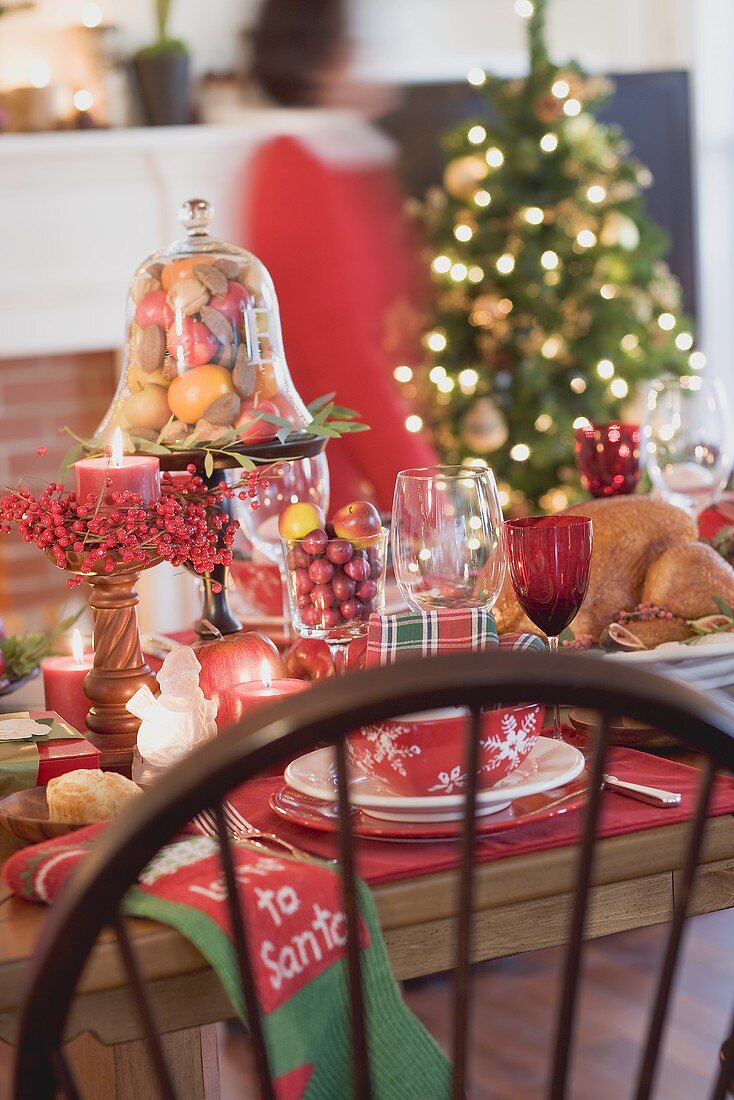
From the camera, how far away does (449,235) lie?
11.8 feet

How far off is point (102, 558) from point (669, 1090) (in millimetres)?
1349

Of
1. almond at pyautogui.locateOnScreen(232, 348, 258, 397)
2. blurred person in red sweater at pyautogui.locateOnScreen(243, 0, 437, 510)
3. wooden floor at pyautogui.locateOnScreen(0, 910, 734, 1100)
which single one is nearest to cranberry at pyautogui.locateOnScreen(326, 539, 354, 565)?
almond at pyautogui.locateOnScreen(232, 348, 258, 397)

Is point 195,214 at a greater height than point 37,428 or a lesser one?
greater

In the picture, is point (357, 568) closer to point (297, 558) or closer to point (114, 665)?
point (297, 558)

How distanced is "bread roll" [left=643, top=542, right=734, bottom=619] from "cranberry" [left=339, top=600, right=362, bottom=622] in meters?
0.27

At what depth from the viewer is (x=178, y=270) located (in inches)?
53.1

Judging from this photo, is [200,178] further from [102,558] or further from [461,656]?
[461,656]

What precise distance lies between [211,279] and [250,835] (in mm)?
637

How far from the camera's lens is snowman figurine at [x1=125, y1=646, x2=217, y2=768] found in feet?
3.44

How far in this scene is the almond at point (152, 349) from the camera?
133cm

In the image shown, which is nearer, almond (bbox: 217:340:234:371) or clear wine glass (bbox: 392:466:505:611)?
clear wine glass (bbox: 392:466:505:611)

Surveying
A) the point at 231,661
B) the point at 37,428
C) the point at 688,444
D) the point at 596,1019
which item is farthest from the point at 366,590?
the point at 37,428

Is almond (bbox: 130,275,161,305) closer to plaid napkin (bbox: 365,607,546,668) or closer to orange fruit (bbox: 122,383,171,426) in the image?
orange fruit (bbox: 122,383,171,426)

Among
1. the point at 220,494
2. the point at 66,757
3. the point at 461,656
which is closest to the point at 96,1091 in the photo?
the point at 66,757
